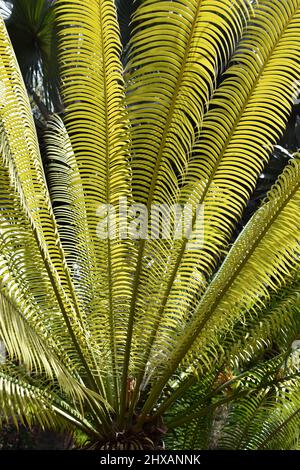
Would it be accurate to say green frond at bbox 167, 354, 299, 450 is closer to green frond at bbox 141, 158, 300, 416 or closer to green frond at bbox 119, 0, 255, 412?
green frond at bbox 141, 158, 300, 416

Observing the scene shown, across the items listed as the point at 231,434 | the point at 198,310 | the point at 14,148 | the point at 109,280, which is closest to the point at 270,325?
the point at 198,310

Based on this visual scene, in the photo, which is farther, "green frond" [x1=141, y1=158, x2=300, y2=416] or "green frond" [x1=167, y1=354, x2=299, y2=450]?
"green frond" [x1=167, y1=354, x2=299, y2=450]

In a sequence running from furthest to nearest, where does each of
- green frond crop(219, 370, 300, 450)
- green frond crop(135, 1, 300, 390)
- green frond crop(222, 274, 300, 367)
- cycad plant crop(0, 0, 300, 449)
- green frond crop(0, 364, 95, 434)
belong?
green frond crop(219, 370, 300, 450) → green frond crop(222, 274, 300, 367) → green frond crop(0, 364, 95, 434) → cycad plant crop(0, 0, 300, 449) → green frond crop(135, 1, 300, 390)

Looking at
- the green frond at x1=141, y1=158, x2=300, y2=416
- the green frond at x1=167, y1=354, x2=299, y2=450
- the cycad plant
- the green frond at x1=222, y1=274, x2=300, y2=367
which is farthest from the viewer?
the green frond at x1=167, y1=354, x2=299, y2=450

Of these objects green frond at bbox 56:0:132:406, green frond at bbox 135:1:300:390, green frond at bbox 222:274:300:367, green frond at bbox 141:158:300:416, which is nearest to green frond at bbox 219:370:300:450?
green frond at bbox 222:274:300:367

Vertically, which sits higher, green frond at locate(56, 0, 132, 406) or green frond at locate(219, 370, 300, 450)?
green frond at locate(56, 0, 132, 406)

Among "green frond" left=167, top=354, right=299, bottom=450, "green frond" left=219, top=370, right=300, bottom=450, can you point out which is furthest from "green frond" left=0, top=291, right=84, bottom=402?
"green frond" left=219, top=370, right=300, bottom=450

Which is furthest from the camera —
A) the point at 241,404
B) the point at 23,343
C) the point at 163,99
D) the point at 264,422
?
the point at 241,404

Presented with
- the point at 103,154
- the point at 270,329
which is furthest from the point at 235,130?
the point at 270,329

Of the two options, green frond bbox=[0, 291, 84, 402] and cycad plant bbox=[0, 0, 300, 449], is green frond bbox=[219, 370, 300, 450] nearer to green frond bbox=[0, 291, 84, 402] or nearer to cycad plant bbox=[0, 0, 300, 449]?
cycad plant bbox=[0, 0, 300, 449]

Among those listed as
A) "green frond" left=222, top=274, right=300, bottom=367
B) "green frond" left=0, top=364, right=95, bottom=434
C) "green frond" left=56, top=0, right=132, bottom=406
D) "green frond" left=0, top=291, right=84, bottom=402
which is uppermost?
"green frond" left=56, top=0, right=132, bottom=406

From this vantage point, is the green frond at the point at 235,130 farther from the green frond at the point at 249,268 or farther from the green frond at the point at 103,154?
the green frond at the point at 103,154

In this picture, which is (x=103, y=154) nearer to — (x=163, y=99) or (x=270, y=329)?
(x=163, y=99)
